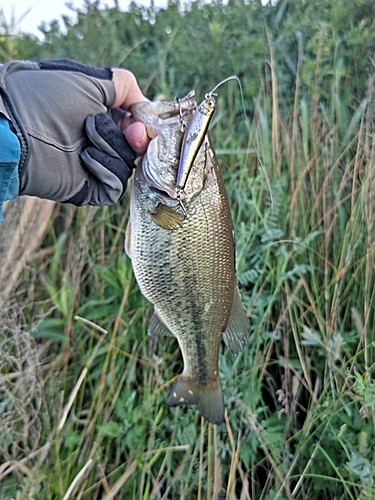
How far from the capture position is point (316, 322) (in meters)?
2.02

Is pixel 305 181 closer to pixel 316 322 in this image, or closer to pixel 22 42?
pixel 316 322

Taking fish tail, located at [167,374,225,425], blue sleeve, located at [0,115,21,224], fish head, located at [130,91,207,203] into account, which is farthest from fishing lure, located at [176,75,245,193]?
fish tail, located at [167,374,225,425]

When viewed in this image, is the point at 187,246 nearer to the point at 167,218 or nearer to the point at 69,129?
the point at 167,218

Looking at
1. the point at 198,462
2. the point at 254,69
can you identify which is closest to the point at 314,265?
the point at 198,462

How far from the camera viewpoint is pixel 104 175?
61.6 inches

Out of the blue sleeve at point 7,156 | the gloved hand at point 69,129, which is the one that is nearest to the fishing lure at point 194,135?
the gloved hand at point 69,129

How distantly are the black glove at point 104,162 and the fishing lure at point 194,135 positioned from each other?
27cm

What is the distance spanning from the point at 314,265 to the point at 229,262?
749 millimetres

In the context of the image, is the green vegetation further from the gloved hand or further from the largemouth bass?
the gloved hand

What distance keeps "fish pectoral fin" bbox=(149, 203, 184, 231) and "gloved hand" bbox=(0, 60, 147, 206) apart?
23 cm

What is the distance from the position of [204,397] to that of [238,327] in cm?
27

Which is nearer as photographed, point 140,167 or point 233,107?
point 140,167

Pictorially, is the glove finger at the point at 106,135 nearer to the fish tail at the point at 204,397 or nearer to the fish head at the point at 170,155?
the fish head at the point at 170,155

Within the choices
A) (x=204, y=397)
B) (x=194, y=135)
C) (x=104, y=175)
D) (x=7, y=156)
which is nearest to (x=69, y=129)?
(x=104, y=175)
